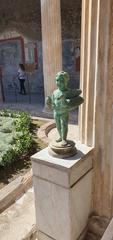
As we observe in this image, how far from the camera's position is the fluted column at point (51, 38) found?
746 cm

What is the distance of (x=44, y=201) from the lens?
A: 2.67 meters

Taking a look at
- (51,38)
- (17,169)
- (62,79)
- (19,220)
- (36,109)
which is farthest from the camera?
(36,109)

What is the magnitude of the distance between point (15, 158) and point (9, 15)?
9.06m

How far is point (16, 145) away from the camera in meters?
5.36

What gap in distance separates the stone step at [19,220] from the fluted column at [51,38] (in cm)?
501

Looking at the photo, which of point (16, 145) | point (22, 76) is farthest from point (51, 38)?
point (22, 76)

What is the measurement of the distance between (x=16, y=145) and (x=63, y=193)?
302cm

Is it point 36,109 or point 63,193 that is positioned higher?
point 63,193

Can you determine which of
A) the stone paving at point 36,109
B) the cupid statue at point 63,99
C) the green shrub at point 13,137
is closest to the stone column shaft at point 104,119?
the cupid statue at point 63,99

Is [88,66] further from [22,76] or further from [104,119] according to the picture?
[22,76]

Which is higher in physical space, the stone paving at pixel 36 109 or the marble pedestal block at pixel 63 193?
the marble pedestal block at pixel 63 193

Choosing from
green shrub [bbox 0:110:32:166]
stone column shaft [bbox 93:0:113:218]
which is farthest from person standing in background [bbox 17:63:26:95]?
stone column shaft [bbox 93:0:113:218]

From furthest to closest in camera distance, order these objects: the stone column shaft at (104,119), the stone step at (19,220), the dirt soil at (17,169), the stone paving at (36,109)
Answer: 1. the stone paving at (36,109)
2. the dirt soil at (17,169)
3. the stone step at (19,220)
4. the stone column shaft at (104,119)

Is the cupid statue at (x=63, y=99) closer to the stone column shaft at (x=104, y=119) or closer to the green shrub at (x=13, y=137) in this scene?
the stone column shaft at (x=104, y=119)
